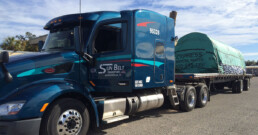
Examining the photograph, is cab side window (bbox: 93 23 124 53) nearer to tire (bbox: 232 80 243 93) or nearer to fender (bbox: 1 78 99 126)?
fender (bbox: 1 78 99 126)

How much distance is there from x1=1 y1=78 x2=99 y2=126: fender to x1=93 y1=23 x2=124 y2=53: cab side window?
1.42m

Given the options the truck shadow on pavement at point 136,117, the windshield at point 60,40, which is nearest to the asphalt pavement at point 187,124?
the truck shadow on pavement at point 136,117

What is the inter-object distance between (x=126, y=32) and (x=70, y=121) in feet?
7.90

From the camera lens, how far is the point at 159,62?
19.7 ft

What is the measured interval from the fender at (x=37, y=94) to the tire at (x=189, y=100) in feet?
14.5

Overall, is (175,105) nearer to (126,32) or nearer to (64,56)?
(126,32)

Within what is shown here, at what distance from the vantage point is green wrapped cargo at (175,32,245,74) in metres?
10.6

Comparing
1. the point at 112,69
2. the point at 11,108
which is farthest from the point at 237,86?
the point at 11,108

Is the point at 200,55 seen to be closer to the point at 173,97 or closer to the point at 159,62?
the point at 173,97

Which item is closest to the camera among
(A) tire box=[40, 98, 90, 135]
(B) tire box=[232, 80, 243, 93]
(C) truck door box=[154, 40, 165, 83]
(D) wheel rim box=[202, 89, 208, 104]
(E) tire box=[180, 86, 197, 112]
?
(A) tire box=[40, 98, 90, 135]

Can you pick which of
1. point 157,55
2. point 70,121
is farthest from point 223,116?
point 70,121

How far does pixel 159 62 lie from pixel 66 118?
3097 mm

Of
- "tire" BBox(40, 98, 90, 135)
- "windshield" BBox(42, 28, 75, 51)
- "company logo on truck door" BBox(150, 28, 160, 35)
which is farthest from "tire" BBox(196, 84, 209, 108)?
"windshield" BBox(42, 28, 75, 51)

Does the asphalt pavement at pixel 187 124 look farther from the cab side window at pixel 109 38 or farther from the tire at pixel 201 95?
the cab side window at pixel 109 38
